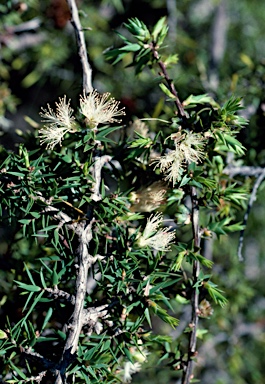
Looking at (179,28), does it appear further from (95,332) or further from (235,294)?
(95,332)

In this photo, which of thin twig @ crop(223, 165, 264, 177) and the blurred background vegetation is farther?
the blurred background vegetation

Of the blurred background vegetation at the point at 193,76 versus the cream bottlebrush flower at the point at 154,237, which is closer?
the cream bottlebrush flower at the point at 154,237

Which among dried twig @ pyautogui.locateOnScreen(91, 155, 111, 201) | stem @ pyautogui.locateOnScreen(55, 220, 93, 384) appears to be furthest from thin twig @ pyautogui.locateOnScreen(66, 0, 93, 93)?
stem @ pyautogui.locateOnScreen(55, 220, 93, 384)

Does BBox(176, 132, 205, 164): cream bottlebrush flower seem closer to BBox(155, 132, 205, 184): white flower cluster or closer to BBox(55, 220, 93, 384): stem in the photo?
BBox(155, 132, 205, 184): white flower cluster

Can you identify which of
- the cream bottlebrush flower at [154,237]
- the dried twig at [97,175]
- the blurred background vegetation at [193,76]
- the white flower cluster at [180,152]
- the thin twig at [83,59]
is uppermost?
the thin twig at [83,59]

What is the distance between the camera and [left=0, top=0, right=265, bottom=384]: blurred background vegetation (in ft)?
3.22

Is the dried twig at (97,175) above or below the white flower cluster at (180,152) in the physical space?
below

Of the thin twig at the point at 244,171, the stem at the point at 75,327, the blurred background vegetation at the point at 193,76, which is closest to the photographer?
the stem at the point at 75,327

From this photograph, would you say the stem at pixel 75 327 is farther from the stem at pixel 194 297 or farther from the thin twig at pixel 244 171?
the thin twig at pixel 244 171

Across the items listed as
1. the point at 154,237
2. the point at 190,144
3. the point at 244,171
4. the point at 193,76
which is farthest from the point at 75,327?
the point at 193,76

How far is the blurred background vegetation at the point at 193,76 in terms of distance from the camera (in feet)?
3.22

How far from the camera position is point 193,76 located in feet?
3.56

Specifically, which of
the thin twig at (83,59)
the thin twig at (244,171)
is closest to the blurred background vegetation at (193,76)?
the thin twig at (244,171)

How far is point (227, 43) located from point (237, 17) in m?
0.10
